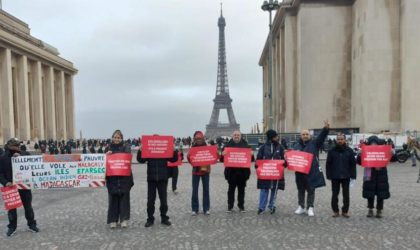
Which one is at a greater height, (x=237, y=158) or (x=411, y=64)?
(x=411, y=64)

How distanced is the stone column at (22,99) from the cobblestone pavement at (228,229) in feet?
167

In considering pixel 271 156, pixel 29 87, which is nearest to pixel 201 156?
pixel 271 156

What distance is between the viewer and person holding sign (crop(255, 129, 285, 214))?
9.39m

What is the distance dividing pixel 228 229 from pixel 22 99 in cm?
5668

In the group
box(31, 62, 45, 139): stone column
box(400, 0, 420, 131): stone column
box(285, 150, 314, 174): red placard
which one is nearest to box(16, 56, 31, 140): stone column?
box(31, 62, 45, 139): stone column

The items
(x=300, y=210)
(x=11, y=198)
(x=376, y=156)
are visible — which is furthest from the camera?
(x=300, y=210)

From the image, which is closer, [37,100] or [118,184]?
[118,184]

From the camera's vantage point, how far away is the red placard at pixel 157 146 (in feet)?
27.6

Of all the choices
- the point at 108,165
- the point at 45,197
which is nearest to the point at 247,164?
the point at 108,165

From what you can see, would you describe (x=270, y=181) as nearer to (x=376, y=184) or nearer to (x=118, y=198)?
(x=376, y=184)

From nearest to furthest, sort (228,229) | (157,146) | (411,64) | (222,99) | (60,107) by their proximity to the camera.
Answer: (228,229), (157,146), (411,64), (60,107), (222,99)

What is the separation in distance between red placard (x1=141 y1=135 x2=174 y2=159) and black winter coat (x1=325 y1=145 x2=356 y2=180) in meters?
3.45

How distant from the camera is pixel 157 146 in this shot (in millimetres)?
8469

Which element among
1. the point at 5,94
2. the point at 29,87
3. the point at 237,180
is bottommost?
the point at 237,180
